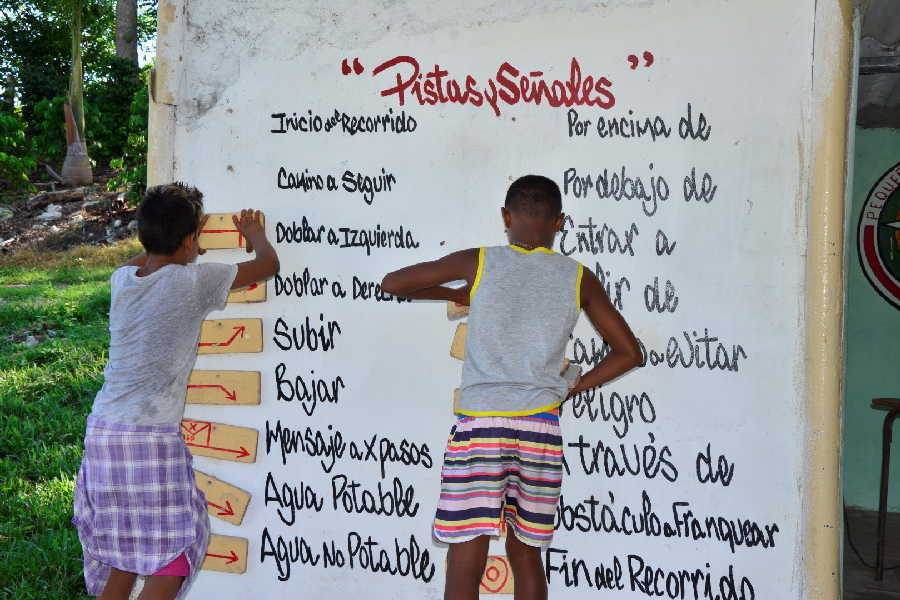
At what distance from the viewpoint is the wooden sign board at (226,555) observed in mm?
3361

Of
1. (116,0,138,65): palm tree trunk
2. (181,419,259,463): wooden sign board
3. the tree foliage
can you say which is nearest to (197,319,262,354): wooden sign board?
(181,419,259,463): wooden sign board

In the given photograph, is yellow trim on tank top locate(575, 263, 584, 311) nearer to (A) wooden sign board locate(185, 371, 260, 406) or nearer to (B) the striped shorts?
(B) the striped shorts

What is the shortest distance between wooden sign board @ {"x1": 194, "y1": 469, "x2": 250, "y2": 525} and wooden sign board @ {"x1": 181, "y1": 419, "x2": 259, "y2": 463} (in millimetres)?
98

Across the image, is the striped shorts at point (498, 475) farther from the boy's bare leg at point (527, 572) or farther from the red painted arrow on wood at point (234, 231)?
the red painted arrow on wood at point (234, 231)

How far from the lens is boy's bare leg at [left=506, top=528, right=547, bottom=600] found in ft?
9.09

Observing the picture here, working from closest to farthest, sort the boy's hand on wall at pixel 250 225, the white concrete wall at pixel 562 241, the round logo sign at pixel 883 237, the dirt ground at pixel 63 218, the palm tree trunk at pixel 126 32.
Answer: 1. the white concrete wall at pixel 562 241
2. the boy's hand on wall at pixel 250 225
3. the round logo sign at pixel 883 237
4. the dirt ground at pixel 63 218
5. the palm tree trunk at pixel 126 32

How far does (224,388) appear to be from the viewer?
134 inches

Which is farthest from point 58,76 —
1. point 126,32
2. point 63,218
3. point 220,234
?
point 220,234

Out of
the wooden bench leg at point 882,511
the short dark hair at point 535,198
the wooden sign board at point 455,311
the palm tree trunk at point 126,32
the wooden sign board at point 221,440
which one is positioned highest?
the palm tree trunk at point 126,32

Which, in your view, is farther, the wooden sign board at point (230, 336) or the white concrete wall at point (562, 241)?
the wooden sign board at point (230, 336)

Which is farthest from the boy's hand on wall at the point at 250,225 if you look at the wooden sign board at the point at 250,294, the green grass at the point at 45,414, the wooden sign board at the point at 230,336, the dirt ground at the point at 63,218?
the dirt ground at the point at 63,218

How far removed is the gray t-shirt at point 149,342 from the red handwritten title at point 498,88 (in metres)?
1.08

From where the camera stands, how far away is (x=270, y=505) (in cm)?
336

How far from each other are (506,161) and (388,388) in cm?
97
